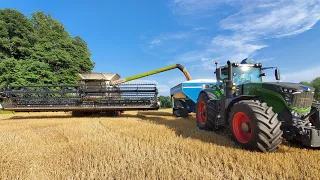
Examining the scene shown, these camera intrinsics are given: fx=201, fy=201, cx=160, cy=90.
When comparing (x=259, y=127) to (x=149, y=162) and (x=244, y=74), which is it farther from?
(x=244, y=74)

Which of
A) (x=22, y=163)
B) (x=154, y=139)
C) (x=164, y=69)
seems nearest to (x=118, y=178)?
(x=22, y=163)

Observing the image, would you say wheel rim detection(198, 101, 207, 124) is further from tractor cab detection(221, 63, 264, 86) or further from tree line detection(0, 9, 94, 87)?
tree line detection(0, 9, 94, 87)

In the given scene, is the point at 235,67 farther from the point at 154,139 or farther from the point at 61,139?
the point at 61,139

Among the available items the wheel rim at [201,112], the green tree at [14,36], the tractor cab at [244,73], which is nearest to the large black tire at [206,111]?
the wheel rim at [201,112]

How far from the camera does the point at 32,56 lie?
71.7ft

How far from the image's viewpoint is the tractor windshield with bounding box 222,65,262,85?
17.7ft

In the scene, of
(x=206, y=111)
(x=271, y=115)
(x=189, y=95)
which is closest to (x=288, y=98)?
(x=271, y=115)

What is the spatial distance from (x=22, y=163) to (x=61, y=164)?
57 cm

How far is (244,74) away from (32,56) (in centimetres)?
2322

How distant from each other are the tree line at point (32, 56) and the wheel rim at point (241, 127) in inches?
825

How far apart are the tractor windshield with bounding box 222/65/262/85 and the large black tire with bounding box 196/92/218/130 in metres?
0.75

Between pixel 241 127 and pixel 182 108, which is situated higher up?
pixel 182 108

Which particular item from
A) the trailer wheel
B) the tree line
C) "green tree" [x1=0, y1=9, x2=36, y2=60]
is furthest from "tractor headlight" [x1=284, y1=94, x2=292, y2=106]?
"green tree" [x1=0, y1=9, x2=36, y2=60]

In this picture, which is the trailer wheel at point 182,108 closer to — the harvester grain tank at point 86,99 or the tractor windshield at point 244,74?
the harvester grain tank at point 86,99
